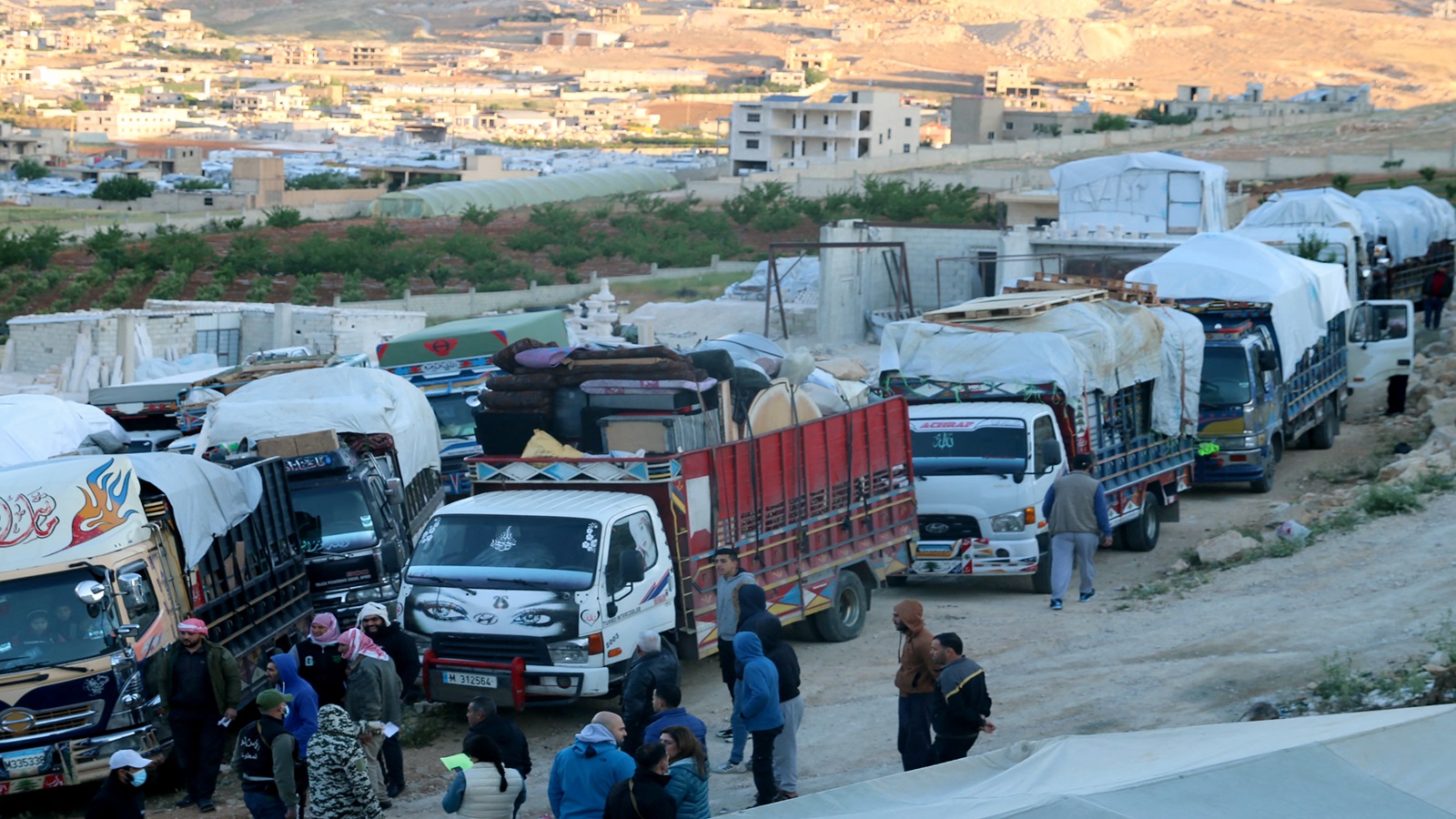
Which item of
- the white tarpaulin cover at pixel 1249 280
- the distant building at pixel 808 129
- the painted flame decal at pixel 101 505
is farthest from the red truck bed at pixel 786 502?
the distant building at pixel 808 129

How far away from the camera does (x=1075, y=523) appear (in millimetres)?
15375

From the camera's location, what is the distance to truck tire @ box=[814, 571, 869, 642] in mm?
14844

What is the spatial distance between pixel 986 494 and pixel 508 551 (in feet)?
19.2

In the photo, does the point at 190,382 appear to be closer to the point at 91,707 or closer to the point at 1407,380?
the point at 91,707

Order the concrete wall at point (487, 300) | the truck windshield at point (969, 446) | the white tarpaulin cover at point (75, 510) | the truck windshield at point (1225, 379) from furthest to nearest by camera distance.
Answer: the concrete wall at point (487, 300) < the truck windshield at point (1225, 379) < the truck windshield at point (969, 446) < the white tarpaulin cover at point (75, 510)

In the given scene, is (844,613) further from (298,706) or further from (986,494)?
(298,706)

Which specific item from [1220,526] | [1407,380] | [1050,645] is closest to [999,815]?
[1050,645]

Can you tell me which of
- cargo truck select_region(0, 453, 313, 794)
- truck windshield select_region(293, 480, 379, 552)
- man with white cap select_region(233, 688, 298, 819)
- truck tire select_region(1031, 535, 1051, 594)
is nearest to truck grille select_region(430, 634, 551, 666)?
cargo truck select_region(0, 453, 313, 794)

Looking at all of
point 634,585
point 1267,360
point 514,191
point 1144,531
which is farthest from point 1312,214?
point 514,191

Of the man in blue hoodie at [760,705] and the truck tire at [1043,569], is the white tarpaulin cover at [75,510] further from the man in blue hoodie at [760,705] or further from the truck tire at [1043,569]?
the truck tire at [1043,569]

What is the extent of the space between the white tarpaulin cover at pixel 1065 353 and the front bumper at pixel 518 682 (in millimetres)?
7137

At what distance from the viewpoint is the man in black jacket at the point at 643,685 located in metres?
9.90

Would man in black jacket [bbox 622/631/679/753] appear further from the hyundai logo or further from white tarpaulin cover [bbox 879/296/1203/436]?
white tarpaulin cover [bbox 879/296/1203/436]

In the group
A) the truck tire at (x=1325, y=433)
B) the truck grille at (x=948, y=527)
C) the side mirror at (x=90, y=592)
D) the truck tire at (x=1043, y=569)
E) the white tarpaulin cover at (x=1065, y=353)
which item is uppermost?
the white tarpaulin cover at (x=1065, y=353)
